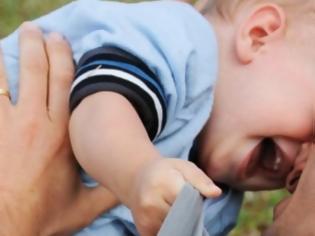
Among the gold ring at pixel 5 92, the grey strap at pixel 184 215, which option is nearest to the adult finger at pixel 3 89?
Answer: the gold ring at pixel 5 92

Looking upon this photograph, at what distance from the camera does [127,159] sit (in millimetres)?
1511

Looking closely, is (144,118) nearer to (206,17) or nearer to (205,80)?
(205,80)

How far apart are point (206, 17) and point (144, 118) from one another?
1.08 ft

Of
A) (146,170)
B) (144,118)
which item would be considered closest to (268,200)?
(144,118)

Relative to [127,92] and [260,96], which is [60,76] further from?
[260,96]

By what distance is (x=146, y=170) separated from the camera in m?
1.42

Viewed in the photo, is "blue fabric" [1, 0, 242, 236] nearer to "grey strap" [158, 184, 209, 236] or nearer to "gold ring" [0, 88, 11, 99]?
→ "gold ring" [0, 88, 11, 99]

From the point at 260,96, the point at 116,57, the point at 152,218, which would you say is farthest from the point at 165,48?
the point at 152,218

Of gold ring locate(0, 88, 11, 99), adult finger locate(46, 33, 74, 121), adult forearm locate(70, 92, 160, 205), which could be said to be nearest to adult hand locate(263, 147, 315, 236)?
adult forearm locate(70, 92, 160, 205)

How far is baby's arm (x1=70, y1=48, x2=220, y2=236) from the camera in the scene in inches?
53.5

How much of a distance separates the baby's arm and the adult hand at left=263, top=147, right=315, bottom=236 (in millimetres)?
245

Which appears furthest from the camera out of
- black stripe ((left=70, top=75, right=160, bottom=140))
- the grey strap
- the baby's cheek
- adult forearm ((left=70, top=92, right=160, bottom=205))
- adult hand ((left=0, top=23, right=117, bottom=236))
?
adult hand ((left=0, top=23, right=117, bottom=236))

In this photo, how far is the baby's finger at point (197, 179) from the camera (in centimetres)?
132

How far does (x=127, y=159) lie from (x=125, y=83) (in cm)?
17
